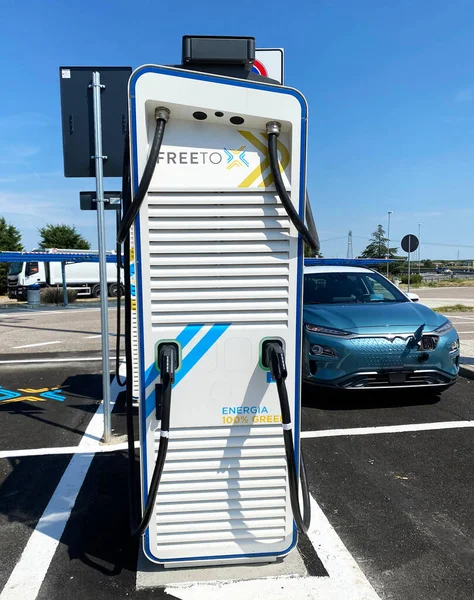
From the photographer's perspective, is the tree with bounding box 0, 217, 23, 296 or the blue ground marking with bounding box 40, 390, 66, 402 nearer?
the blue ground marking with bounding box 40, 390, 66, 402

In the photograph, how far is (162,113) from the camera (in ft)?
7.51

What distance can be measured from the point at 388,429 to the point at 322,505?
1775 millimetres

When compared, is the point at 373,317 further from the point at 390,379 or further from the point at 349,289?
the point at 349,289

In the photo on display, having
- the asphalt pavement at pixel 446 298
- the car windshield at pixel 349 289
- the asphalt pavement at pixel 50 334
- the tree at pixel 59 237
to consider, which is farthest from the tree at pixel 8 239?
the car windshield at pixel 349 289

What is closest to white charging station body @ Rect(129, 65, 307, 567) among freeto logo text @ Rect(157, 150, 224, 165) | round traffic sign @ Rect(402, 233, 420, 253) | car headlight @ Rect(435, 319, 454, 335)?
freeto logo text @ Rect(157, 150, 224, 165)

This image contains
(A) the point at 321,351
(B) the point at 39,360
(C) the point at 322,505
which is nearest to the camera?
(C) the point at 322,505

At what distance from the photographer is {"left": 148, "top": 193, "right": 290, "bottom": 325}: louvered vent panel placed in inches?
95.6

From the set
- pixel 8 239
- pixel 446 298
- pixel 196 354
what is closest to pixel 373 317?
pixel 196 354

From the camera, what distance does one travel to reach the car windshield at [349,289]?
21.8 feet

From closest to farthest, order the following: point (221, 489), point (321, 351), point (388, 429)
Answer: point (221, 489) → point (388, 429) → point (321, 351)

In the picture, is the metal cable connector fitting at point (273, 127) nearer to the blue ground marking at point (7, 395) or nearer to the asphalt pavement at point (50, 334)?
the blue ground marking at point (7, 395)

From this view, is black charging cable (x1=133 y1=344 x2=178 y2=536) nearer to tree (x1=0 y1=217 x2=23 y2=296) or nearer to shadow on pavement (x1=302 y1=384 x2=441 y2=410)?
shadow on pavement (x1=302 y1=384 x2=441 y2=410)

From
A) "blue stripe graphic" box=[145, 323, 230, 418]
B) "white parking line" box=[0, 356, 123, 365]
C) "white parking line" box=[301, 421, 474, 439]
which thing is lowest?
"white parking line" box=[0, 356, 123, 365]

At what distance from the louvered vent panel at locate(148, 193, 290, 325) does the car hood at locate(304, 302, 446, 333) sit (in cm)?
314
